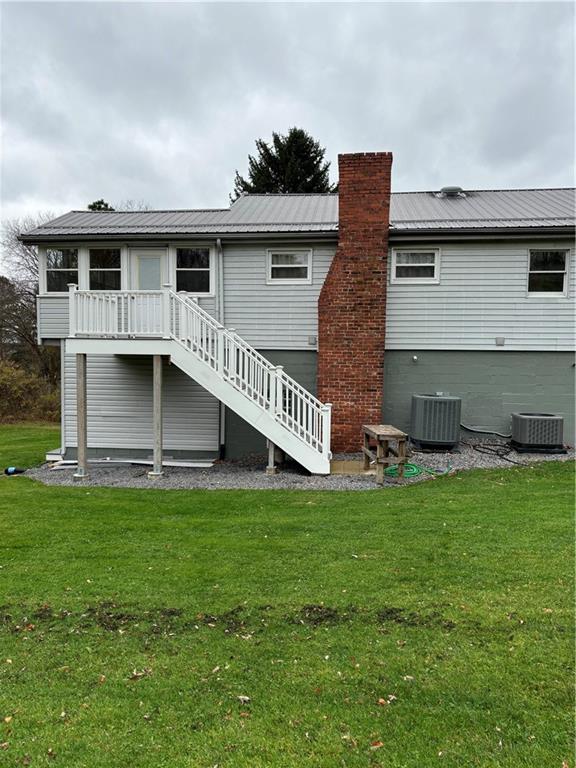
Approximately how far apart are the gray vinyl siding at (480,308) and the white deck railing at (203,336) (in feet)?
9.92

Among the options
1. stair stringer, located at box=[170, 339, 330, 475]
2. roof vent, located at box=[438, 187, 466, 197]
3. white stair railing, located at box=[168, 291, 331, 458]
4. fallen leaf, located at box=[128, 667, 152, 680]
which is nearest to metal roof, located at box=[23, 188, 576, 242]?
roof vent, located at box=[438, 187, 466, 197]

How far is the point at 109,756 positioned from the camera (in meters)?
2.08

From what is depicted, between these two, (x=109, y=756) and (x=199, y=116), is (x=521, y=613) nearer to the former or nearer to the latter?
(x=109, y=756)

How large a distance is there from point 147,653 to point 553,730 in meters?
2.30

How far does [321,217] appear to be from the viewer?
1073 centimetres

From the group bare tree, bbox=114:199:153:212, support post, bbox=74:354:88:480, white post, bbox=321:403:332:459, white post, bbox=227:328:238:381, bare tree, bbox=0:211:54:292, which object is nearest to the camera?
white post, bbox=321:403:332:459

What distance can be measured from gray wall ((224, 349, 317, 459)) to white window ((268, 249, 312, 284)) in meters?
1.58

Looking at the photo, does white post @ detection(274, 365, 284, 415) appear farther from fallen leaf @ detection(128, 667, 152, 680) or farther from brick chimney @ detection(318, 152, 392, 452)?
fallen leaf @ detection(128, 667, 152, 680)

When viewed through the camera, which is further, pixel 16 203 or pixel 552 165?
pixel 16 203

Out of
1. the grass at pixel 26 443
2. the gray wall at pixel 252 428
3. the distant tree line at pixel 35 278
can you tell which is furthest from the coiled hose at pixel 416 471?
the distant tree line at pixel 35 278

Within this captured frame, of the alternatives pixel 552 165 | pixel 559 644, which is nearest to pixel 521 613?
pixel 559 644

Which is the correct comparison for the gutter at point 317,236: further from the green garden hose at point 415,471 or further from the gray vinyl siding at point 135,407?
the green garden hose at point 415,471

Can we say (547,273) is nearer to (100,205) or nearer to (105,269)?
(105,269)

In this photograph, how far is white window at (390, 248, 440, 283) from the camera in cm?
960
